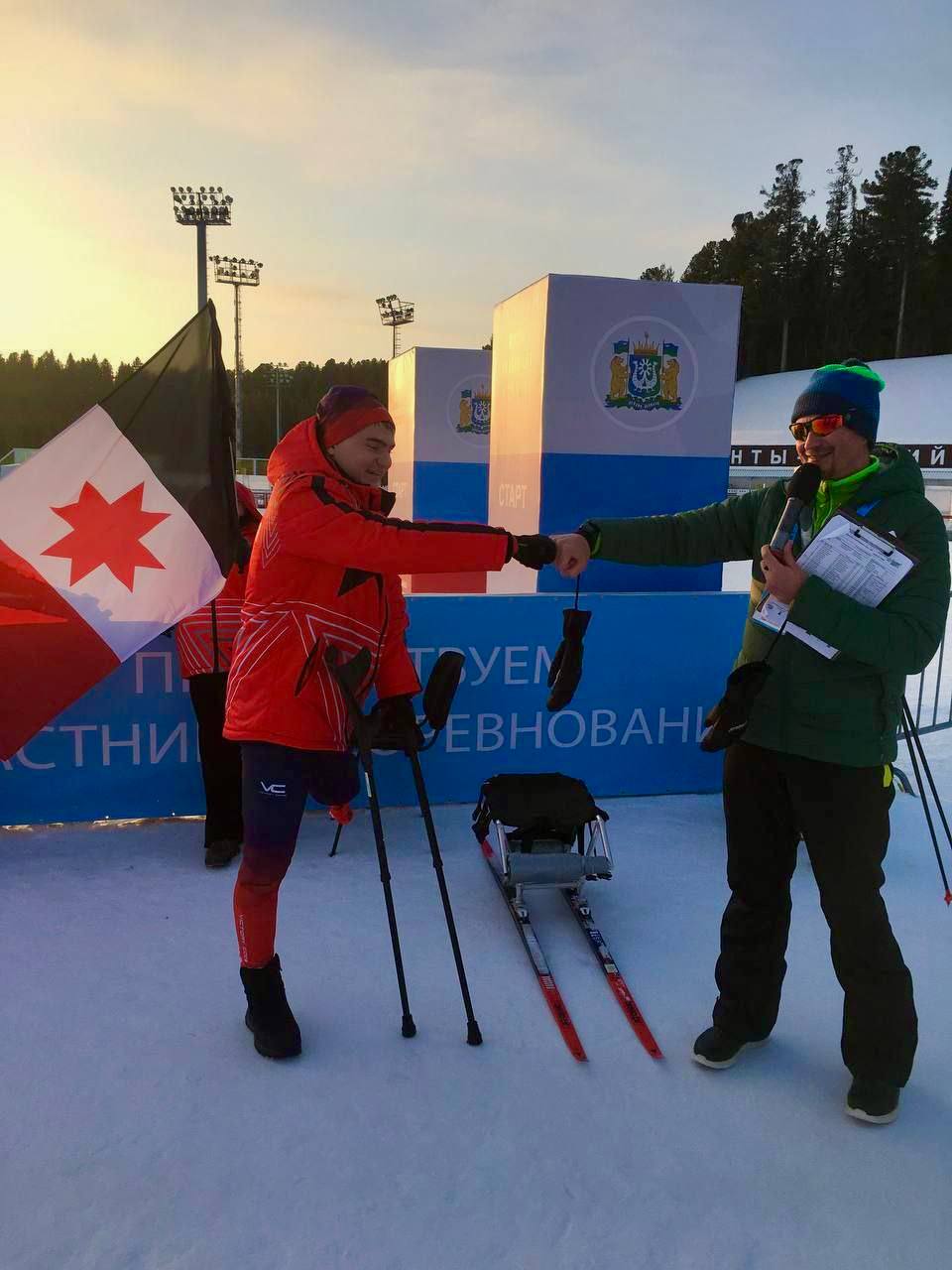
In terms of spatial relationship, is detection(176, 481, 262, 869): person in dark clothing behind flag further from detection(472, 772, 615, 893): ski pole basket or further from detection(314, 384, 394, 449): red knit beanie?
detection(314, 384, 394, 449): red knit beanie

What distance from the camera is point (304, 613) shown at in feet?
7.99

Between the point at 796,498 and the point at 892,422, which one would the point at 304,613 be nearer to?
the point at 796,498

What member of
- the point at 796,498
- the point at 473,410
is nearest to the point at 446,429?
the point at 473,410

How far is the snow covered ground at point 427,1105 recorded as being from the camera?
6.30 feet

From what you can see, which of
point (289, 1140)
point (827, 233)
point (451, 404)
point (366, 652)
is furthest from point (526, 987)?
point (827, 233)

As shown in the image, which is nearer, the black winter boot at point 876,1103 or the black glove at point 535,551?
the black winter boot at point 876,1103

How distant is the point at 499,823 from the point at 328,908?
2.38 feet

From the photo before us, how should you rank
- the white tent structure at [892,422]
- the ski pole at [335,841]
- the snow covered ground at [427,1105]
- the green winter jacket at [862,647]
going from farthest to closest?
1. the white tent structure at [892,422]
2. the ski pole at [335,841]
3. the green winter jacket at [862,647]
4. the snow covered ground at [427,1105]

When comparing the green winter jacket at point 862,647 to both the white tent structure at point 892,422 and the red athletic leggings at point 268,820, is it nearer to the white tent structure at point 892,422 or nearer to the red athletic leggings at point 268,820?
the red athletic leggings at point 268,820

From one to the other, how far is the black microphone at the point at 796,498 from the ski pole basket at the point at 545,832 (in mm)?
1614

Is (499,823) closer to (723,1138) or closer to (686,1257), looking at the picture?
(723,1138)

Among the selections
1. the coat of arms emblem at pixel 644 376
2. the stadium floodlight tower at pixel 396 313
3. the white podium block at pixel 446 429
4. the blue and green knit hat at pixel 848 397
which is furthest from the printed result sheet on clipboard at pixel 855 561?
the stadium floodlight tower at pixel 396 313

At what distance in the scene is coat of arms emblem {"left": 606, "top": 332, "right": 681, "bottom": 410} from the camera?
Answer: 4.75 metres

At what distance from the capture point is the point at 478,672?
441 centimetres
